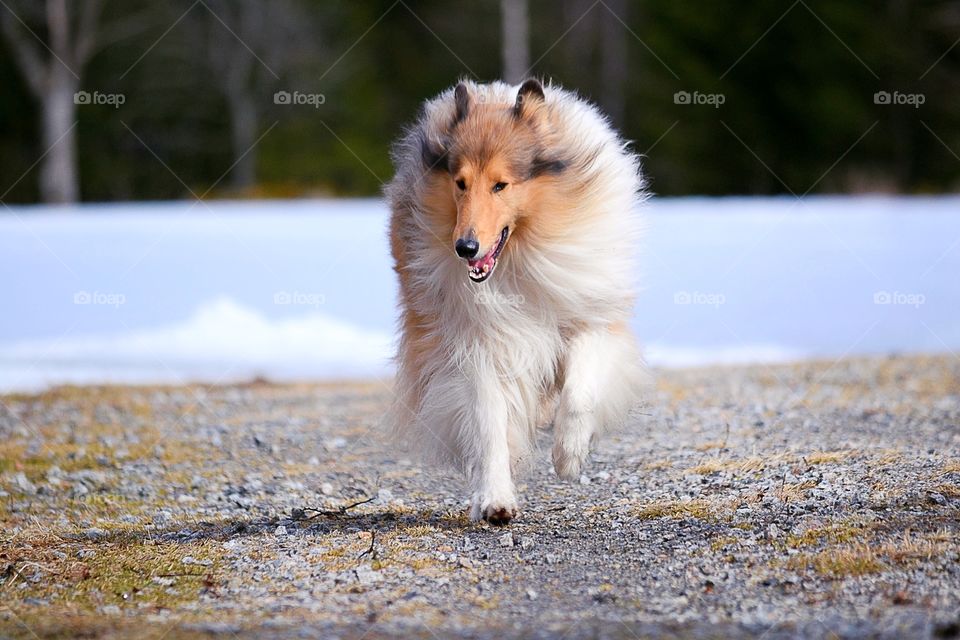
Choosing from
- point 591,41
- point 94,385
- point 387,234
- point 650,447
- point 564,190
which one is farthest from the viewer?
point 591,41

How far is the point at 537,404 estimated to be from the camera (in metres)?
4.96

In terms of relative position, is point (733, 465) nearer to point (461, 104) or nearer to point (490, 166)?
point (490, 166)

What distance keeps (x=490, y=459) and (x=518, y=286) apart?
75 cm

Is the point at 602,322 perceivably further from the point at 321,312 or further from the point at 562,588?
the point at 321,312

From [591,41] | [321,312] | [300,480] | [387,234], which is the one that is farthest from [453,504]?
[591,41]

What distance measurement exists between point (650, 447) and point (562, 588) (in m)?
2.12

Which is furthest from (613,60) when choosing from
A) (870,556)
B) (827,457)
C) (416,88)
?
(870,556)

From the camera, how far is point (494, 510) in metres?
4.51

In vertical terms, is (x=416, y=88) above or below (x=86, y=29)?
below

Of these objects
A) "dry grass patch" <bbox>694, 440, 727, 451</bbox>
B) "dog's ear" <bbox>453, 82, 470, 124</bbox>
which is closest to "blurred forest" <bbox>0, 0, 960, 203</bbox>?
"dry grass patch" <bbox>694, 440, 727, 451</bbox>

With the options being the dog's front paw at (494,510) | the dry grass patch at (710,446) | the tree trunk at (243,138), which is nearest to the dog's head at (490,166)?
the dog's front paw at (494,510)

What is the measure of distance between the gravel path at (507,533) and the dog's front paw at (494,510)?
80 mm

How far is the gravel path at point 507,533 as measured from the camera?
351cm

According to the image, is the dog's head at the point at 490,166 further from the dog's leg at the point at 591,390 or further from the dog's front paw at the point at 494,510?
the dog's front paw at the point at 494,510
